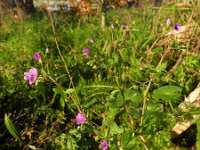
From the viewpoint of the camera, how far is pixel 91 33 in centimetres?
455

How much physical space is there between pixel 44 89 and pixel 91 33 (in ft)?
6.61

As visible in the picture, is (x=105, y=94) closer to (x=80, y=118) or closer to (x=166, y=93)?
(x=80, y=118)

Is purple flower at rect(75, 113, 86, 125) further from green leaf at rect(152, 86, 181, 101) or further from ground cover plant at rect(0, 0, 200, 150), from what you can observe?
green leaf at rect(152, 86, 181, 101)

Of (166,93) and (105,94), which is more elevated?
(166,93)

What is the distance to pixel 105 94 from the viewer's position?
269cm

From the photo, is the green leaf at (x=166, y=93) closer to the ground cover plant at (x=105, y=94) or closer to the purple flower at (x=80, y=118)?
the ground cover plant at (x=105, y=94)

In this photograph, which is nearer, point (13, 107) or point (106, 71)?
point (13, 107)

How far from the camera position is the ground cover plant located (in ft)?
6.02

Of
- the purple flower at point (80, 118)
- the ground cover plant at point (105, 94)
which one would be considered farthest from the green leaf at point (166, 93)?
the purple flower at point (80, 118)

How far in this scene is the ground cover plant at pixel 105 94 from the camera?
1836mm

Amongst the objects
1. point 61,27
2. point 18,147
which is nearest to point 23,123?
point 18,147

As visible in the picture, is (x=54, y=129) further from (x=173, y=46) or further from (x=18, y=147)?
(x=173, y=46)

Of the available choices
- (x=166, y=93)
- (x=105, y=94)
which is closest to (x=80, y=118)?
(x=166, y=93)

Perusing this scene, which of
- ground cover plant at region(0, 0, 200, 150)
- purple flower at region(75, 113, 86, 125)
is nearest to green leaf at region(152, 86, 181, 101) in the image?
ground cover plant at region(0, 0, 200, 150)
